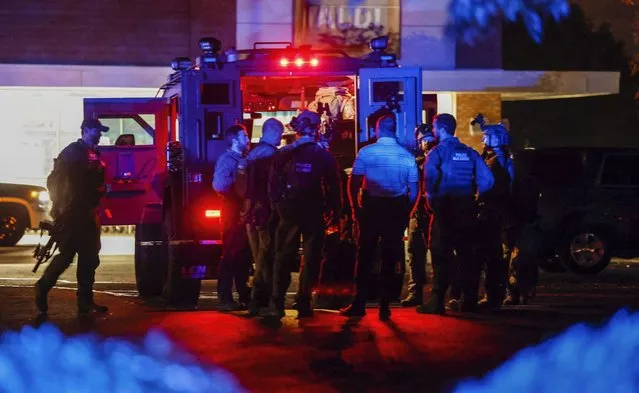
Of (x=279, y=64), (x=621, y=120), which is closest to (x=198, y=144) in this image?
(x=279, y=64)

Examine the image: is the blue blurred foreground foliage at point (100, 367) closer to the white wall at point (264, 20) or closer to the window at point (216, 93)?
the window at point (216, 93)

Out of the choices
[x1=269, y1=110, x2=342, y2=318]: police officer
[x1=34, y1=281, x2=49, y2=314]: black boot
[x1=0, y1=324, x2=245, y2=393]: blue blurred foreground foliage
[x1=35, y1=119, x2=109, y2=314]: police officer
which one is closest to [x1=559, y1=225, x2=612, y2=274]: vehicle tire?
[x1=269, y1=110, x2=342, y2=318]: police officer

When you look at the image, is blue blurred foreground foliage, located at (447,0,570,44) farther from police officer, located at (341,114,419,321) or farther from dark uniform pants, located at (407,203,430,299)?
police officer, located at (341,114,419,321)

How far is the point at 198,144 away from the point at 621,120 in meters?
25.2

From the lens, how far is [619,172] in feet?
50.2

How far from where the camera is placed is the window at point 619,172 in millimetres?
15273

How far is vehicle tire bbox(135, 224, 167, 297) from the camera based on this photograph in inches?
473

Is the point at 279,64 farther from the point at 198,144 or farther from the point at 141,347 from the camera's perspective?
the point at 141,347

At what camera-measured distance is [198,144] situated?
34.8ft

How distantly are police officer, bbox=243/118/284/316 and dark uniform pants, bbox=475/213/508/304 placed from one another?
1.88m

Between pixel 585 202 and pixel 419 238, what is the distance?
17.5 ft

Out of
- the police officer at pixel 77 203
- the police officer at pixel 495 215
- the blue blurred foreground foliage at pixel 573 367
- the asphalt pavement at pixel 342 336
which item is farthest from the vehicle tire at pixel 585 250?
the police officer at pixel 77 203

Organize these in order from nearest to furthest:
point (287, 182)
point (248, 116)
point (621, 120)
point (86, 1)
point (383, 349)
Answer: point (383, 349), point (287, 182), point (248, 116), point (86, 1), point (621, 120)

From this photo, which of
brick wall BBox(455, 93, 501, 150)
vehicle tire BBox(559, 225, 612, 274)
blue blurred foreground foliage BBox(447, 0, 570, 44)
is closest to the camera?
vehicle tire BBox(559, 225, 612, 274)
